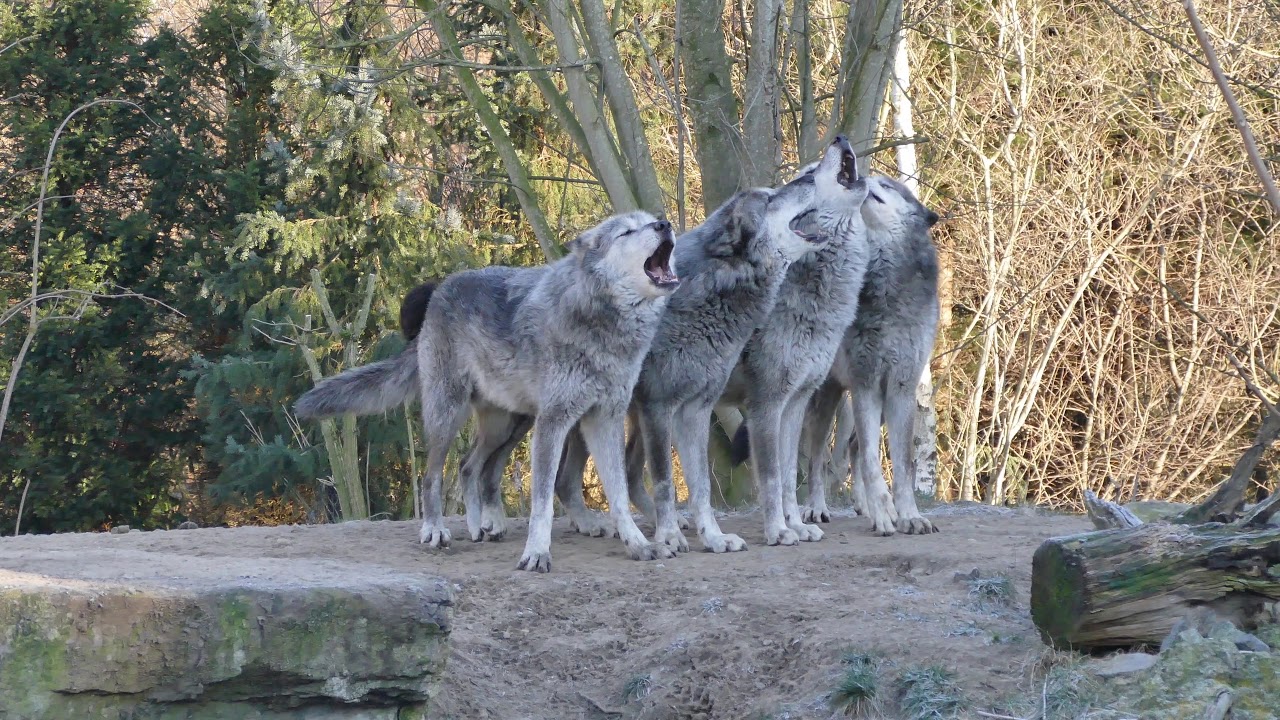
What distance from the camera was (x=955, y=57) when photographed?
1517cm

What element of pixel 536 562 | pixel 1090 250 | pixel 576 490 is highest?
pixel 1090 250

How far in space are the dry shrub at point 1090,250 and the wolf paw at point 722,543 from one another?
7737mm

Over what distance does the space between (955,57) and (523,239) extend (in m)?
5.86

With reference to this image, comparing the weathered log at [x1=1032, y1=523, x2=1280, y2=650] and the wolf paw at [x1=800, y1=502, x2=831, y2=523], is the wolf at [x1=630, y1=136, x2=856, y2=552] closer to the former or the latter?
the wolf paw at [x1=800, y1=502, x2=831, y2=523]

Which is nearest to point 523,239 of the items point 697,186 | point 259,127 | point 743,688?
point 697,186

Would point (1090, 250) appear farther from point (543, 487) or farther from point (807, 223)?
point (543, 487)

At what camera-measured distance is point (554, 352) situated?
6.36 m

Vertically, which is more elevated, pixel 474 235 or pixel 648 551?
pixel 474 235

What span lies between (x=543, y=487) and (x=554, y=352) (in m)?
0.69

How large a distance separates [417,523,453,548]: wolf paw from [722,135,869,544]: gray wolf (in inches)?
67.8

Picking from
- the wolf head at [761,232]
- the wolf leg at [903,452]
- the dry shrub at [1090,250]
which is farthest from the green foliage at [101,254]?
the wolf leg at [903,452]

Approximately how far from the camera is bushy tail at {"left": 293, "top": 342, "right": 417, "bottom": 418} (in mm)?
7148

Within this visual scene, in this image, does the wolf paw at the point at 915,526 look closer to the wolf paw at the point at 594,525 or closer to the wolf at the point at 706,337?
the wolf at the point at 706,337

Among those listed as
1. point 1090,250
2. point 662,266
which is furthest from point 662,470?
point 1090,250
